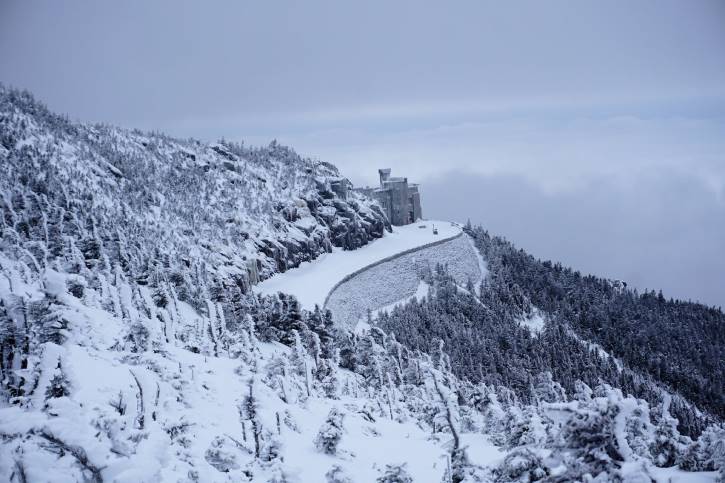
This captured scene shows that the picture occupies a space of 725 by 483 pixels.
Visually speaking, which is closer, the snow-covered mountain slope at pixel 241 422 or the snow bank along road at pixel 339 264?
the snow-covered mountain slope at pixel 241 422

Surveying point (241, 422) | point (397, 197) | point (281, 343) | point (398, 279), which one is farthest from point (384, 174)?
point (241, 422)

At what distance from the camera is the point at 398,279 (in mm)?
88125

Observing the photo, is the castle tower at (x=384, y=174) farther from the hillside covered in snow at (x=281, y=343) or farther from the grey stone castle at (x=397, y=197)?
the hillside covered in snow at (x=281, y=343)

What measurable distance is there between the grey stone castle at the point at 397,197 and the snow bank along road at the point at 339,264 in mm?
3092

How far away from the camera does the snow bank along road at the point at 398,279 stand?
7244cm

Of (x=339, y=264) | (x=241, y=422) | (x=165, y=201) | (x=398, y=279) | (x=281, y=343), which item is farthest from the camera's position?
(x=398, y=279)

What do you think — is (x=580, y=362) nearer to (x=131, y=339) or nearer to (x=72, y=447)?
(x=131, y=339)

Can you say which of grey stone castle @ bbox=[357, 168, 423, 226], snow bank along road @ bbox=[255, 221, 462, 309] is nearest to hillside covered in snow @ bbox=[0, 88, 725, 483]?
snow bank along road @ bbox=[255, 221, 462, 309]

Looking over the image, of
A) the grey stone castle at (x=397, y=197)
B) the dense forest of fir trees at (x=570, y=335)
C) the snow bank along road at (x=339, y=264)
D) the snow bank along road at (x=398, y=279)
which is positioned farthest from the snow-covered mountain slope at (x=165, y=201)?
the dense forest of fir trees at (x=570, y=335)

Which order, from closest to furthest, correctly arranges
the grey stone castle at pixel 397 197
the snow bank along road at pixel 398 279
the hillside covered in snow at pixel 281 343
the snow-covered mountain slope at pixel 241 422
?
1. the snow-covered mountain slope at pixel 241 422
2. the hillside covered in snow at pixel 281 343
3. the snow bank along road at pixel 398 279
4. the grey stone castle at pixel 397 197

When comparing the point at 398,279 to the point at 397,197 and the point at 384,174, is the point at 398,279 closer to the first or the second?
the point at 397,197

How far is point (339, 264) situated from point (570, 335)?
37541mm

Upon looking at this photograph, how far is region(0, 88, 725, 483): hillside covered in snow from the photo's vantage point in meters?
14.7

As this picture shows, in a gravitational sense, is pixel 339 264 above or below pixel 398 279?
above
